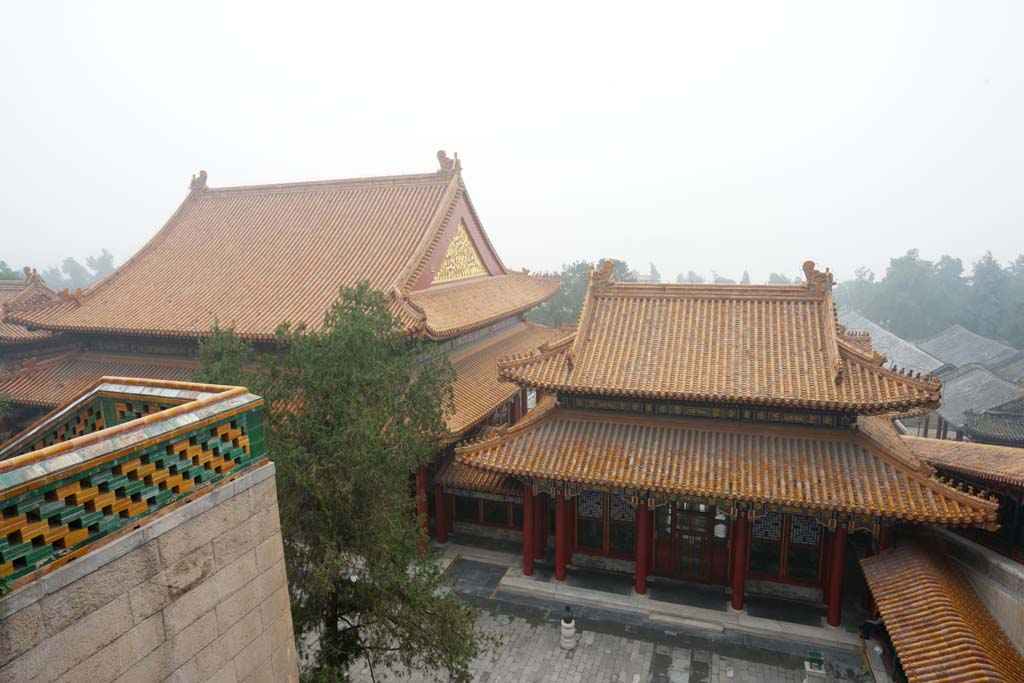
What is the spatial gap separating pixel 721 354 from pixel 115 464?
11699 millimetres

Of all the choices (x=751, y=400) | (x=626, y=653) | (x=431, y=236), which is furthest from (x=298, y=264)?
(x=626, y=653)

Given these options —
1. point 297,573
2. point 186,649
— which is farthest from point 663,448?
point 186,649

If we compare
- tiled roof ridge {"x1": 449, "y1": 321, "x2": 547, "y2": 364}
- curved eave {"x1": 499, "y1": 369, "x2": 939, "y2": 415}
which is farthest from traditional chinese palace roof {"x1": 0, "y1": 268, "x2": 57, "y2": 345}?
curved eave {"x1": 499, "y1": 369, "x2": 939, "y2": 415}

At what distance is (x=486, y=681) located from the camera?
1079 centimetres

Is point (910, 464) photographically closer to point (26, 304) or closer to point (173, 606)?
point (173, 606)

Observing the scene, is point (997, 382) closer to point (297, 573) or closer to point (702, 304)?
point (702, 304)

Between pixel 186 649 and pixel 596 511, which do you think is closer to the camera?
pixel 186 649

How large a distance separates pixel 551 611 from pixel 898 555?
6.86m

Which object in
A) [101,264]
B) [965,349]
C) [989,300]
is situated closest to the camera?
[965,349]

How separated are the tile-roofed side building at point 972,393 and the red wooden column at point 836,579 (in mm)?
20275

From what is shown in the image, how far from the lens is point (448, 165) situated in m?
19.5

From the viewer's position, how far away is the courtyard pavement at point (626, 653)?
1090cm

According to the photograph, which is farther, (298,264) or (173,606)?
(298,264)

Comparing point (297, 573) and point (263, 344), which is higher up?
point (263, 344)
